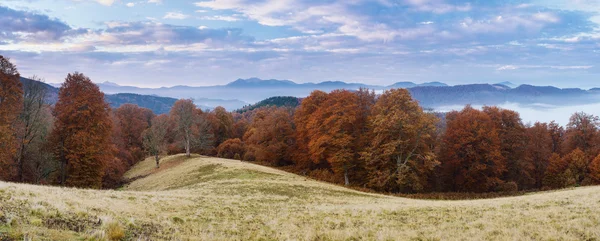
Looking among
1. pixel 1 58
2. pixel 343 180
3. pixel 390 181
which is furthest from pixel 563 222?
pixel 1 58

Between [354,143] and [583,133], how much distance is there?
130ft

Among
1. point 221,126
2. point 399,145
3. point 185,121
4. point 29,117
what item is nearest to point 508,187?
point 399,145

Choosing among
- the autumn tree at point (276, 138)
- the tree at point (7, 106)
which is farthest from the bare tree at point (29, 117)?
the autumn tree at point (276, 138)

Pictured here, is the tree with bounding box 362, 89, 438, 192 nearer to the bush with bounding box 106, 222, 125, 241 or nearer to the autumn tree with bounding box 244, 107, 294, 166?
the autumn tree with bounding box 244, 107, 294, 166

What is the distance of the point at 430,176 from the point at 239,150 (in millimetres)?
42168

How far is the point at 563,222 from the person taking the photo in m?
12.6

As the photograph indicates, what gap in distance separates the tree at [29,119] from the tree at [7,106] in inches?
159

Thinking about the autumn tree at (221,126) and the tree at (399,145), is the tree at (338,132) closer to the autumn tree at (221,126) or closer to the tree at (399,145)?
the tree at (399,145)

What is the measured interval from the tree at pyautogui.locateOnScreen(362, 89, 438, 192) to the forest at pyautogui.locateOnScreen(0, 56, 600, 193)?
0.14m

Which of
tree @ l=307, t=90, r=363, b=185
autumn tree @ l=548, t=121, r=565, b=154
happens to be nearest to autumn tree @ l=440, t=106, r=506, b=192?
tree @ l=307, t=90, r=363, b=185

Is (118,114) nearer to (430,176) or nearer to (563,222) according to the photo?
(430,176)

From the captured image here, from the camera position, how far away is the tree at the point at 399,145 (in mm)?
40875

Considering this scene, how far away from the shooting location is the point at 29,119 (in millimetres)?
34750

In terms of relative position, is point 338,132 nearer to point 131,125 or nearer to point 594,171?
point 594,171
